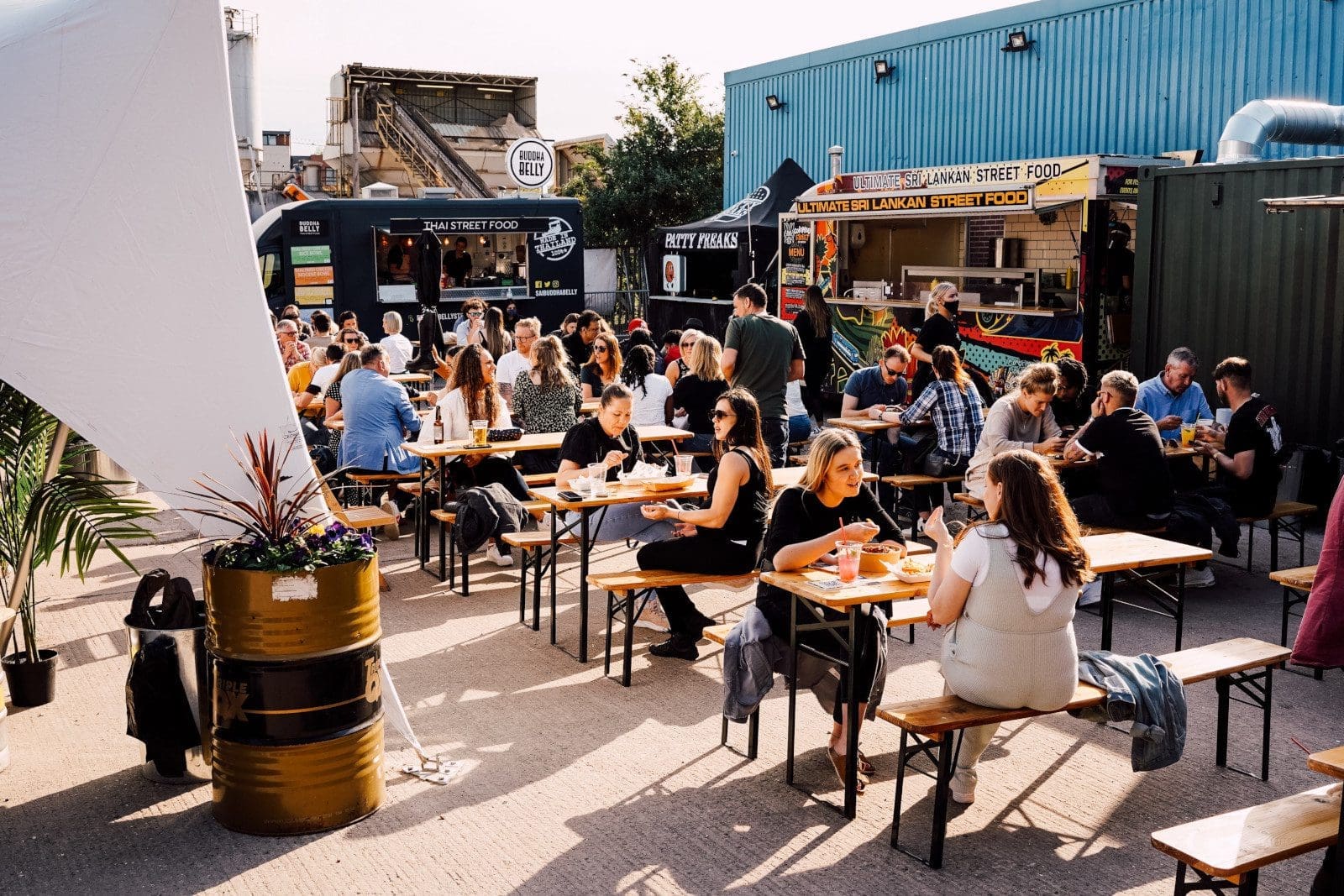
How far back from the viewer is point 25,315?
15.0 feet

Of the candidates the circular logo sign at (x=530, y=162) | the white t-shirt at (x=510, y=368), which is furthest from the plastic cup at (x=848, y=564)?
the circular logo sign at (x=530, y=162)

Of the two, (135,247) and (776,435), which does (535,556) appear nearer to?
(776,435)

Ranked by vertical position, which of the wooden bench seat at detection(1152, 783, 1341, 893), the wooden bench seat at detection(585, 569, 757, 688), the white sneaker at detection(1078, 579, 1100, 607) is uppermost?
the wooden bench seat at detection(585, 569, 757, 688)

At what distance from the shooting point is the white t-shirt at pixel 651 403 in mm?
9891

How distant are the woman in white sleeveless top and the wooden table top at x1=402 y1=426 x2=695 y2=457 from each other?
394 cm

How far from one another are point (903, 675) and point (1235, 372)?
3.55 metres

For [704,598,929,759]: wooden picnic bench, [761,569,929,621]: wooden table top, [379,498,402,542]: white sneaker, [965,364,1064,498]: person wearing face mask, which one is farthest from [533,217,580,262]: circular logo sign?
[761,569,929,621]: wooden table top

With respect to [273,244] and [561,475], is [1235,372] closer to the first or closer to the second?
[561,475]

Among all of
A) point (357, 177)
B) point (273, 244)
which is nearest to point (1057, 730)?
point (273, 244)

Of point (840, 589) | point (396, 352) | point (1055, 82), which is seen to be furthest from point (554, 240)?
point (840, 589)

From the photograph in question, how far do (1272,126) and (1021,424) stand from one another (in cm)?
611

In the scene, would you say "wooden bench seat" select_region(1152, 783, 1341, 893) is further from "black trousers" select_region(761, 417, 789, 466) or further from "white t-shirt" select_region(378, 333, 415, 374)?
"white t-shirt" select_region(378, 333, 415, 374)

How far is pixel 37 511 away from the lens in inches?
231

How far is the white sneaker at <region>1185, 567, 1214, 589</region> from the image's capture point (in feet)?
27.0
